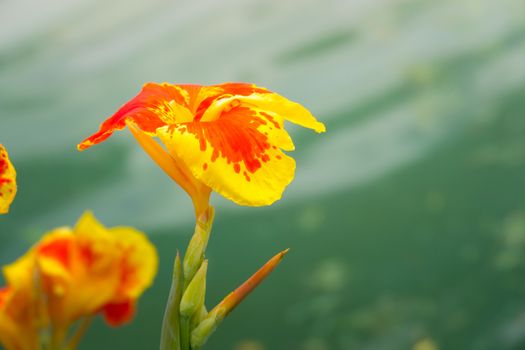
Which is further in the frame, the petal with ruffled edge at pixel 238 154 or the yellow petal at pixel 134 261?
the petal with ruffled edge at pixel 238 154

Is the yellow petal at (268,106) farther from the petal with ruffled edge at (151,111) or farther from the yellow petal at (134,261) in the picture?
the yellow petal at (134,261)

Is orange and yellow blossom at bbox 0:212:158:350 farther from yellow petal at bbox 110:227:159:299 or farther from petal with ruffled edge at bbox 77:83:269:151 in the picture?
petal with ruffled edge at bbox 77:83:269:151

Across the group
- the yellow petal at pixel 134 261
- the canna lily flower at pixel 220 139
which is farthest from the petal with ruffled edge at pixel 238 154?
the yellow petal at pixel 134 261

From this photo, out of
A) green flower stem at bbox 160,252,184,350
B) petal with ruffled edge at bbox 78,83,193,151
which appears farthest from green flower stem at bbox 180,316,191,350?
petal with ruffled edge at bbox 78,83,193,151

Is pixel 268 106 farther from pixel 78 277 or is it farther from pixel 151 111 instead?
pixel 78 277

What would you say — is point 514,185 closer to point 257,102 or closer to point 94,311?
point 257,102

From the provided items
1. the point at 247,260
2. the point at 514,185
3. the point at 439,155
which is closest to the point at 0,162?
the point at 247,260

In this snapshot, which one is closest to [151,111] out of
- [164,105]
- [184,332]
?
[164,105]
